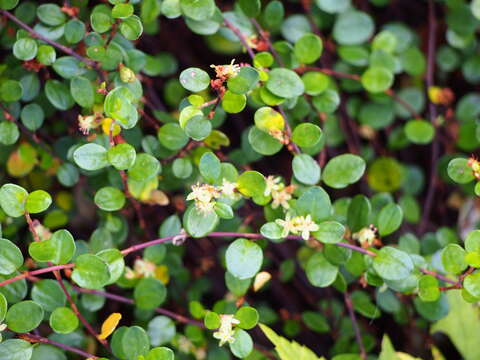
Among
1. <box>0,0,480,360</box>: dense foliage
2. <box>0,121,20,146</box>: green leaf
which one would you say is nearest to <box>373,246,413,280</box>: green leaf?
<box>0,0,480,360</box>: dense foliage

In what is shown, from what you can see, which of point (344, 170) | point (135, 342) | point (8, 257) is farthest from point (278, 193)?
point (8, 257)

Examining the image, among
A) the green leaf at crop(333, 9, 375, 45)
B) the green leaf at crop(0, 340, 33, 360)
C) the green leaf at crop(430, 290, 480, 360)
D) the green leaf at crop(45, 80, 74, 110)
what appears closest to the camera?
the green leaf at crop(0, 340, 33, 360)

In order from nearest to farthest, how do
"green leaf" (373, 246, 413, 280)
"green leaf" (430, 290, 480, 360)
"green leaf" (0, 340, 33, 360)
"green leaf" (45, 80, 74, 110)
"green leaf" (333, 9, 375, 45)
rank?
"green leaf" (0, 340, 33, 360), "green leaf" (373, 246, 413, 280), "green leaf" (45, 80, 74, 110), "green leaf" (430, 290, 480, 360), "green leaf" (333, 9, 375, 45)

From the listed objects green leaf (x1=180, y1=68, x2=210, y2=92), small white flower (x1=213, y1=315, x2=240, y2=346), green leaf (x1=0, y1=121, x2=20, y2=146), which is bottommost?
small white flower (x1=213, y1=315, x2=240, y2=346)

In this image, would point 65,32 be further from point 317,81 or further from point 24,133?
point 317,81

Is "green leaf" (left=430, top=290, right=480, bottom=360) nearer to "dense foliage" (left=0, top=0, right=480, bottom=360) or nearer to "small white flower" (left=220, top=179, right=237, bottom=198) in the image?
"dense foliage" (left=0, top=0, right=480, bottom=360)

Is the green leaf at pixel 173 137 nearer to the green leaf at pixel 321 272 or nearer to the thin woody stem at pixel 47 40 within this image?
the thin woody stem at pixel 47 40

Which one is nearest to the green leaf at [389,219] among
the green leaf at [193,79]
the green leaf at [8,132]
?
the green leaf at [193,79]
